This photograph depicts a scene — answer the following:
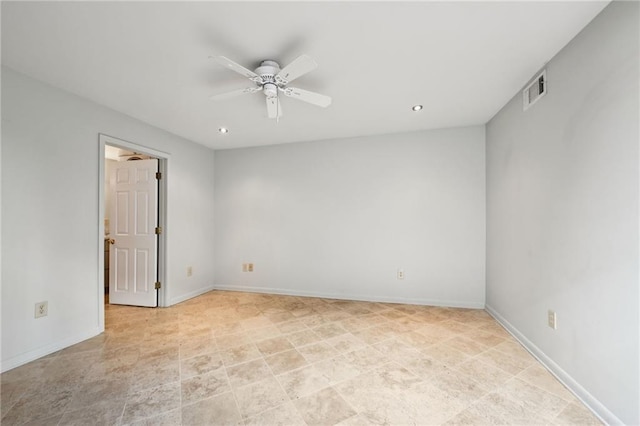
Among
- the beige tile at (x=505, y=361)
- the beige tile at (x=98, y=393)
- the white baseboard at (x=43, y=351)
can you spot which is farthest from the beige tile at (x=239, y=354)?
the beige tile at (x=505, y=361)

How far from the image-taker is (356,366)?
2172mm

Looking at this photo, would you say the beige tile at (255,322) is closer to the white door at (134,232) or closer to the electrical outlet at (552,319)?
the white door at (134,232)

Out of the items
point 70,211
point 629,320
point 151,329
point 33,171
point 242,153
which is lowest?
point 151,329

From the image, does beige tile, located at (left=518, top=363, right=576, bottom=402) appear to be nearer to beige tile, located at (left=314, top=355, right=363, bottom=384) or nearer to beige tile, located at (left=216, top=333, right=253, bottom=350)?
beige tile, located at (left=314, top=355, right=363, bottom=384)

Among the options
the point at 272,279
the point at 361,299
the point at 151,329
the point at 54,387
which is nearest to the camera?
the point at 54,387

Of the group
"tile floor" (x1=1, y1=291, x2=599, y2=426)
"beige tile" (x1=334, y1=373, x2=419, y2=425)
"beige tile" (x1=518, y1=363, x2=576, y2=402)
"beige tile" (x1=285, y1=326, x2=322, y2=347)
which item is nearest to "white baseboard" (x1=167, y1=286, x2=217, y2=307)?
"tile floor" (x1=1, y1=291, x2=599, y2=426)

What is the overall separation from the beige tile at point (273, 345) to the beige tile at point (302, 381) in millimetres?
391

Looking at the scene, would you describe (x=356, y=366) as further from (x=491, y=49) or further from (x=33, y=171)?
(x=33, y=171)

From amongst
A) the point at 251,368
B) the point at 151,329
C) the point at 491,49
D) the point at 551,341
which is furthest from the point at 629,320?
the point at 151,329

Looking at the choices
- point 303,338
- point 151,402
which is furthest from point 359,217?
point 151,402

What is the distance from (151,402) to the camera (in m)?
1.75

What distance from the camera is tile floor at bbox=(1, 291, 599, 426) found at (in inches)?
64.2

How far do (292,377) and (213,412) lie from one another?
580mm

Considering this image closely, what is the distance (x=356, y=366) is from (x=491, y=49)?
261 cm
